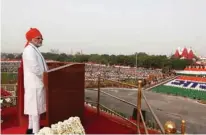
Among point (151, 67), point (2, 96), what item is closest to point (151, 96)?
point (2, 96)

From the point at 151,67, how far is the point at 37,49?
57.1 metres

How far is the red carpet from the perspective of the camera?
3213mm

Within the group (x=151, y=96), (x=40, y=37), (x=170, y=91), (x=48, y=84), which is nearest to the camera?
(x=48, y=84)

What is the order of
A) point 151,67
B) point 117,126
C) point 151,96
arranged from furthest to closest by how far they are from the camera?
point 151,67
point 151,96
point 117,126

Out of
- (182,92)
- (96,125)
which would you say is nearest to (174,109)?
(182,92)

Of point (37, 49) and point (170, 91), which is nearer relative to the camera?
point (37, 49)

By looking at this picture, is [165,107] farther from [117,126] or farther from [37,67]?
[37,67]

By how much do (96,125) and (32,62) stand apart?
54.1 inches

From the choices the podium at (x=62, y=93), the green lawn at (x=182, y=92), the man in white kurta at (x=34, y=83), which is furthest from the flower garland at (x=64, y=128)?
the green lawn at (x=182, y=92)

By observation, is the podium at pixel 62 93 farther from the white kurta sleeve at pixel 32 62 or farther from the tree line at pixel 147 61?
the tree line at pixel 147 61

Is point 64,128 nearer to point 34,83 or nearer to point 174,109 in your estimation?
point 34,83

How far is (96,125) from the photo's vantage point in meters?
3.46

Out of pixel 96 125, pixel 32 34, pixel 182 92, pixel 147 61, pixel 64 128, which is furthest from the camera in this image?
pixel 147 61

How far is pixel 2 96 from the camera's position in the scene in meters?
4.48
